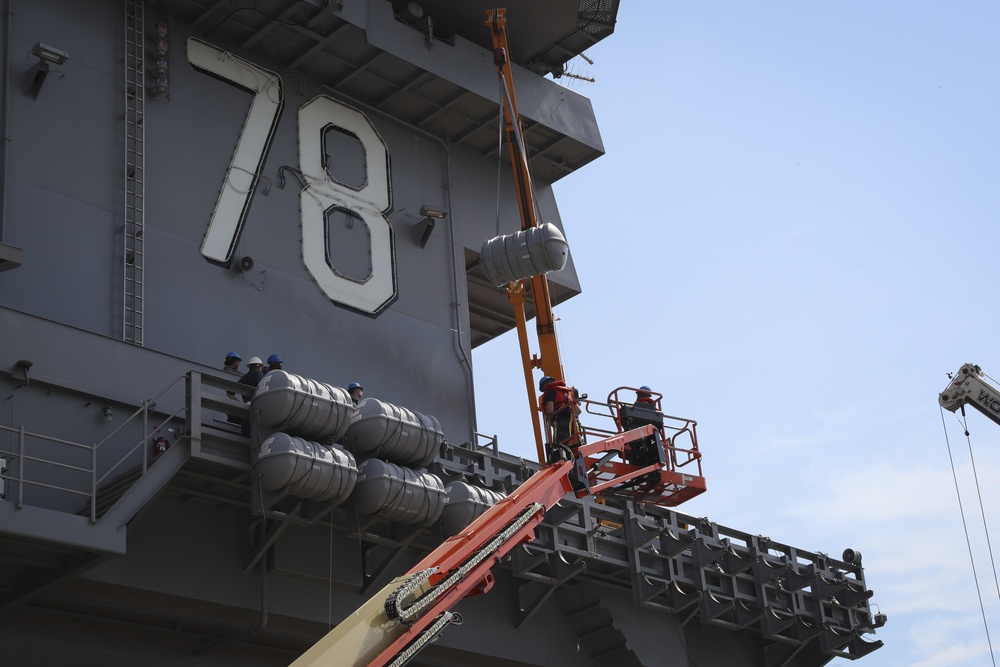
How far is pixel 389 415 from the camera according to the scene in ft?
60.7

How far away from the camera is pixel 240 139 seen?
889 inches

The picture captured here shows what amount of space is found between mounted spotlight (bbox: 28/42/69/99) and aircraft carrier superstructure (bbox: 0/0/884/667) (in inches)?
4.4

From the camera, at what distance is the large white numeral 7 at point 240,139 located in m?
21.5

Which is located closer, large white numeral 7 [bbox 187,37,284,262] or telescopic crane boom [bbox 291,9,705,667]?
telescopic crane boom [bbox 291,9,705,667]

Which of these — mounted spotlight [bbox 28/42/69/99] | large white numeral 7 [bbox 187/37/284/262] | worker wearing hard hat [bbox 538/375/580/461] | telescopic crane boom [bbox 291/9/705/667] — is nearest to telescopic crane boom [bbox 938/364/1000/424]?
telescopic crane boom [bbox 291/9/705/667]

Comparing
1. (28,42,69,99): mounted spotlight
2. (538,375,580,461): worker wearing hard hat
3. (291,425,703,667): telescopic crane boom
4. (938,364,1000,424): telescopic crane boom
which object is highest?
(28,42,69,99): mounted spotlight

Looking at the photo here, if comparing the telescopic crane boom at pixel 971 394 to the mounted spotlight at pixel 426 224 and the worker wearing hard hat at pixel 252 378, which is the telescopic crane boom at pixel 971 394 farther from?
the worker wearing hard hat at pixel 252 378

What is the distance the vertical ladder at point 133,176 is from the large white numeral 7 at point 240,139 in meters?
1.13

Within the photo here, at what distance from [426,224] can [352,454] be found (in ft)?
25.2

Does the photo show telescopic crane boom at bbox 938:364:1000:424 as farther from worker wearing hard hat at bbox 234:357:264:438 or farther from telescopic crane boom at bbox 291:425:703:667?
worker wearing hard hat at bbox 234:357:264:438

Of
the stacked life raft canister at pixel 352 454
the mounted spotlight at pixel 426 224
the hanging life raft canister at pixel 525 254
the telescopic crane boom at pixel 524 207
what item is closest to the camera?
the stacked life raft canister at pixel 352 454

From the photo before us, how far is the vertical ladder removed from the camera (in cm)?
1958

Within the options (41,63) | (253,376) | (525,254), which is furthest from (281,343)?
(41,63)

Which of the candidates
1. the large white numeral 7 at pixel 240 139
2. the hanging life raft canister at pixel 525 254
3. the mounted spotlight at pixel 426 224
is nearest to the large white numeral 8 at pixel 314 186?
the large white numeral 7 at pixel 240 139
